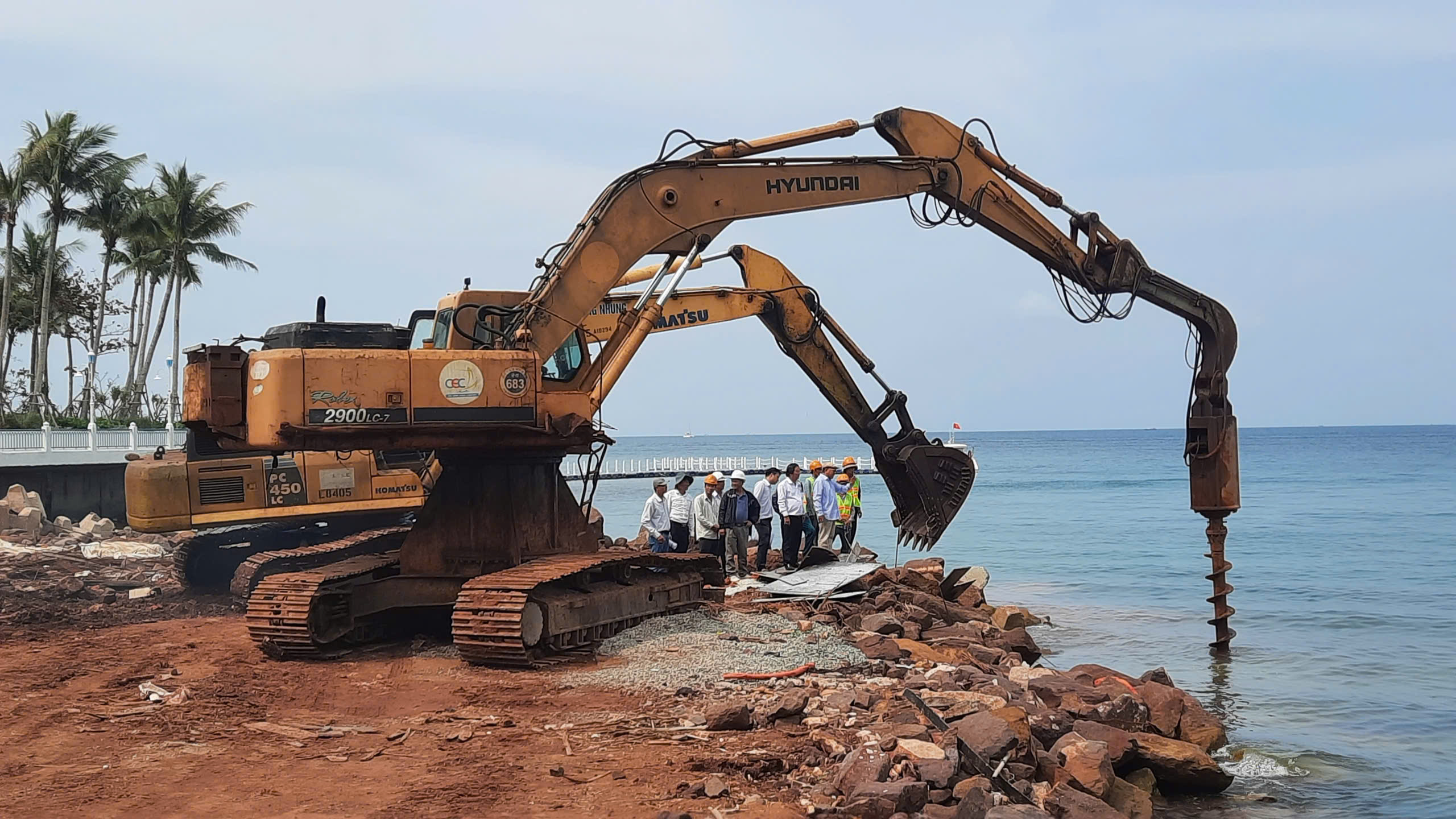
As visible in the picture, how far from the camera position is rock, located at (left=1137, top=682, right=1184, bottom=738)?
10.5 metres

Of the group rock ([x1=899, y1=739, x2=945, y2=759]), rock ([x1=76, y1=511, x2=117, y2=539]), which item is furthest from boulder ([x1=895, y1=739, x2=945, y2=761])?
rock ([x1=76, y1=511, x2=117, y2=539])

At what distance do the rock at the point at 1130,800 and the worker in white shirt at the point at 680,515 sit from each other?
1061 cm

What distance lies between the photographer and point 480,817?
6.57 m

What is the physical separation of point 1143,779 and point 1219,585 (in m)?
6.72

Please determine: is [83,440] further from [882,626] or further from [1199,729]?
[1199,729]

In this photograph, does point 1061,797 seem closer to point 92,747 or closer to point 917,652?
point 917,652

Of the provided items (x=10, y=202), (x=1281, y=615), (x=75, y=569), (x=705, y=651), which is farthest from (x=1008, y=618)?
(x=10, y=202)

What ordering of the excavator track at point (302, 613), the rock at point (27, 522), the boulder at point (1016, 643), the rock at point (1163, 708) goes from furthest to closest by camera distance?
the rock at point (27, 522) → the boulder at point (1016, 643) → the excavator track at point (302, 613) → the rock at point (1163, 708)

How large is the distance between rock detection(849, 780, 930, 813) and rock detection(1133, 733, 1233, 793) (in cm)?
341

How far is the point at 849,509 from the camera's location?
20031mm

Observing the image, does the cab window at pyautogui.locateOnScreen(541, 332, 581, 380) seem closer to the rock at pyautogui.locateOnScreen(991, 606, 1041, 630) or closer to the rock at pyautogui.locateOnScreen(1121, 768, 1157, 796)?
the rock at pyautogui.locateOnScreen(1121, 768, 1157, 796)

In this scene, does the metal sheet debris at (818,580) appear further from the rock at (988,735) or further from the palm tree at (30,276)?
the palm tree at (30,276)

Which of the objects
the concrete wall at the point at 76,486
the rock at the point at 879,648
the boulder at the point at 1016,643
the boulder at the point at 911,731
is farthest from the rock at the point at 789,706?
the concrete wall at the point at 76,486

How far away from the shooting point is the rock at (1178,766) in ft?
31.2
